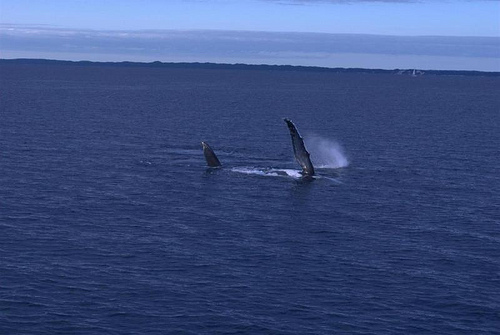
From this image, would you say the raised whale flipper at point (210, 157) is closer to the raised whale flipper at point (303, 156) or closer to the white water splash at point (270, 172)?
the white water splash at point (270, 172)

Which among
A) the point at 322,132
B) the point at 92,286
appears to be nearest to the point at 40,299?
the point at 92,286

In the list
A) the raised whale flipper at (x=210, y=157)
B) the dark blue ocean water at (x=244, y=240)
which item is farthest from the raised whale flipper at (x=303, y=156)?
the raised whale flipper at (x=210, y=157)

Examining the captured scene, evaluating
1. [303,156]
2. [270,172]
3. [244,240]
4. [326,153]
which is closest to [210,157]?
[270,172]

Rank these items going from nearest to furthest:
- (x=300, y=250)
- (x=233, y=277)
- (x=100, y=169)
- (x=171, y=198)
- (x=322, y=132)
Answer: (x=233, y=277)
(x=300, y=250)
(x=171, y=198)
(x=100, y=169)
(x=322, y=132)

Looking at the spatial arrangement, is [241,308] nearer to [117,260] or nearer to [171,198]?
[117,260]

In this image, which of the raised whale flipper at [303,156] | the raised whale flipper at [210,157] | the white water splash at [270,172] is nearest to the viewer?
the raised whale flipper at [303,156]

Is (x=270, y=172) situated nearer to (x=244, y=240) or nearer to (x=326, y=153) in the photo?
(x=326, y=153)
